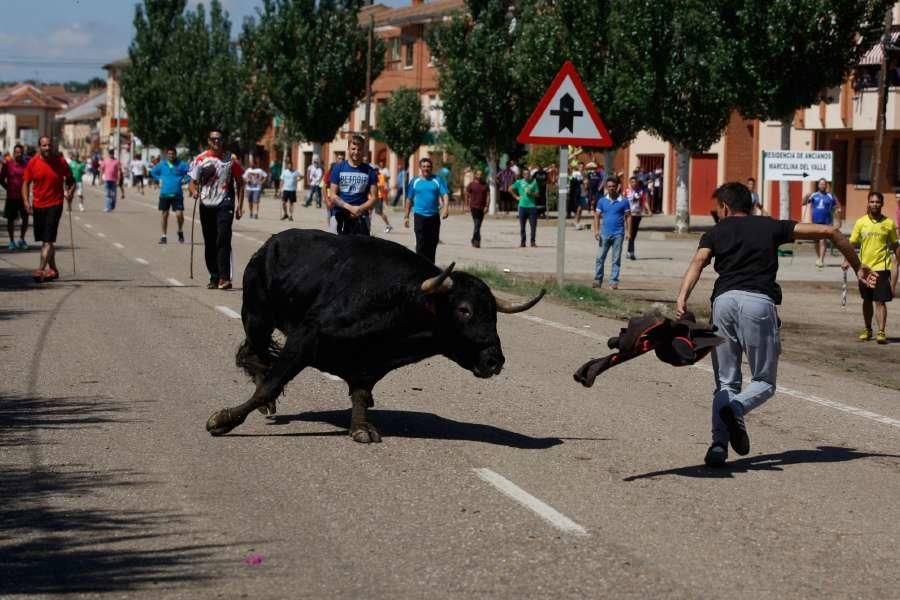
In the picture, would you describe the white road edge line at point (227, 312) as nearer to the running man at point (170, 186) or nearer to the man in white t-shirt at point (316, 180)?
the running man at point (170, 186)

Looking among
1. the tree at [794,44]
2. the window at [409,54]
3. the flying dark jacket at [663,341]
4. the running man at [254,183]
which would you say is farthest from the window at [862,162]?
the flying dark jacket at [663,341]

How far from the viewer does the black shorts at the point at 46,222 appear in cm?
1972

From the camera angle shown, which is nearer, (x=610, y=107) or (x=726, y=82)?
(x=726, y=82)

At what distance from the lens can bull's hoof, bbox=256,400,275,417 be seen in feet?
31.4

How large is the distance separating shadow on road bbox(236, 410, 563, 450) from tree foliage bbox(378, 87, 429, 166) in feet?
184

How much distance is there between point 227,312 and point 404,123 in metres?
50.6

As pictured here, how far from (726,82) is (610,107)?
920 centimetres

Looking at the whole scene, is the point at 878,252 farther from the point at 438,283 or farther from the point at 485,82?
the point at 485,82

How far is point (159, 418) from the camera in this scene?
10.0 metres

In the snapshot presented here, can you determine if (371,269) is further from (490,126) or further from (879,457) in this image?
(490,126)

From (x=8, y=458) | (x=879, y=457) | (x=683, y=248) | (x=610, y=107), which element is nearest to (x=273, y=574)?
(x=8, y=458)

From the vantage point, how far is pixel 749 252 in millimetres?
9016

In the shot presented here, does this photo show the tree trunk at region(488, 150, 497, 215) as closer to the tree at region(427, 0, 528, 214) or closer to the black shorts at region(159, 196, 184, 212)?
the tree at region(427, 0, 528, 214)

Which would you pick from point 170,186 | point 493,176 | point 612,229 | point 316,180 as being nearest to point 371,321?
point 612,229
